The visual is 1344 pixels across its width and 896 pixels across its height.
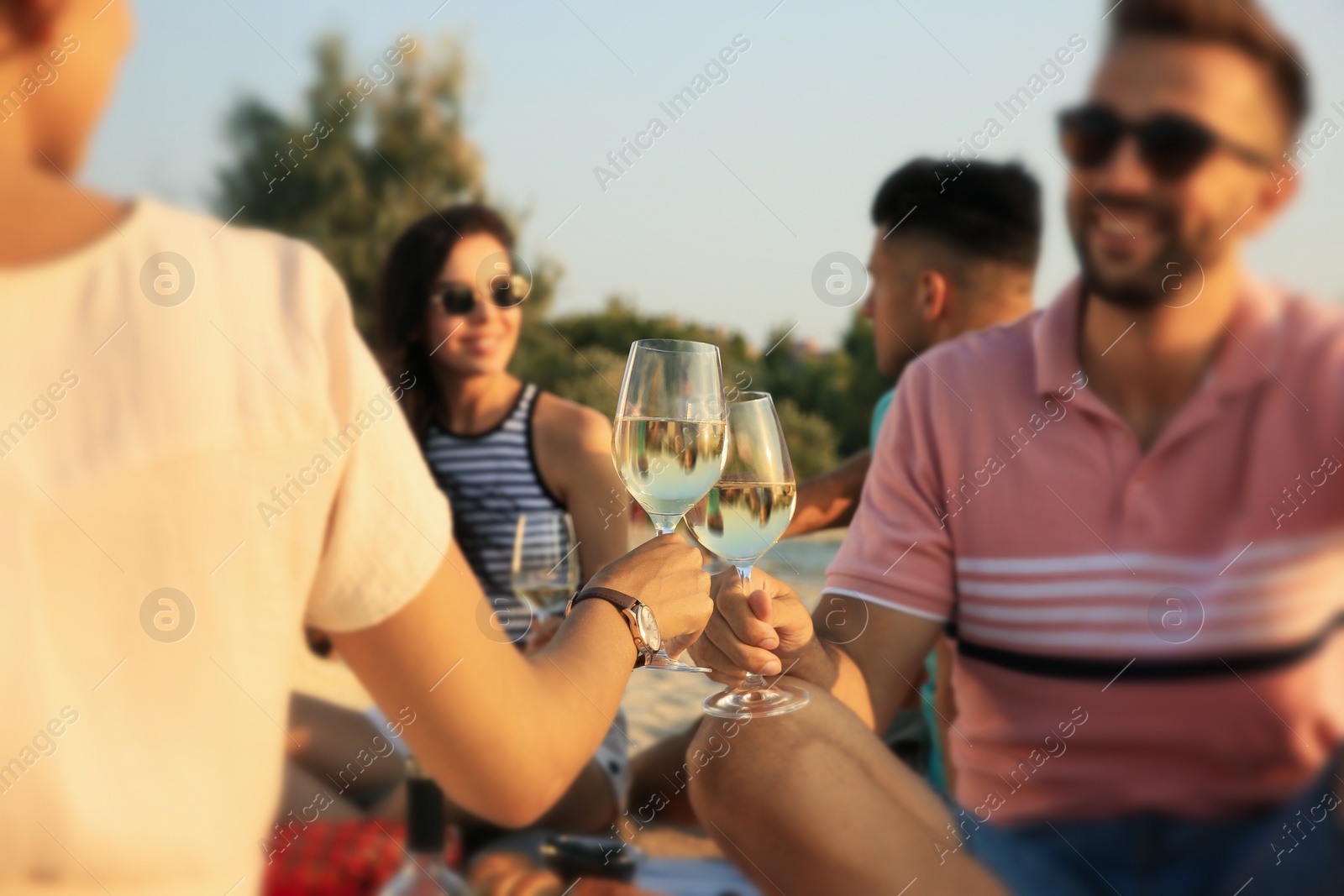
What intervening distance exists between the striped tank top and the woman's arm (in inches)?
1.7

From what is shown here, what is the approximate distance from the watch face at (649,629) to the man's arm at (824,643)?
18.2 inches

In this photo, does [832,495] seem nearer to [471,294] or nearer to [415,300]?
[471,294]

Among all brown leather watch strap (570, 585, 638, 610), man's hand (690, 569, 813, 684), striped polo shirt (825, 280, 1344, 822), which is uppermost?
brown leather watch strap (570, 585, 638, 610)

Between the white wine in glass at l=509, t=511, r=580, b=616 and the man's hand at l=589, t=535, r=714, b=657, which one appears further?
the white wine in glass at l=509, t=511, r=580, b=616

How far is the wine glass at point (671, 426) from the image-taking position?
2.05m

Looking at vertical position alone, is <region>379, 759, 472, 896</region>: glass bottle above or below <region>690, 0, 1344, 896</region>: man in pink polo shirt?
above

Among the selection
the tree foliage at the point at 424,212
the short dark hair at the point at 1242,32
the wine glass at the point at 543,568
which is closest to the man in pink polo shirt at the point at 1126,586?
the short dark hair at the point at 1242,32

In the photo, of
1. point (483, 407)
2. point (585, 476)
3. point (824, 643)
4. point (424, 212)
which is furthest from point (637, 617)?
point (424, 212)

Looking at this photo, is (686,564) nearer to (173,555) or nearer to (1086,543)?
(1086,543)

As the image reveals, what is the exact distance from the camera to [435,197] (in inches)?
848

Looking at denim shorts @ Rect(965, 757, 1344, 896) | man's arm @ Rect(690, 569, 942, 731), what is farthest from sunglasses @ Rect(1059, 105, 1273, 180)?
denim shorts @ Rect(965, 757, 1344, 896)

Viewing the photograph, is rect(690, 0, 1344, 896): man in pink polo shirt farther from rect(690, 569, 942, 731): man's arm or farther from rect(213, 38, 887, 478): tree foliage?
rect(213, 38, 887, 478): tree foliage

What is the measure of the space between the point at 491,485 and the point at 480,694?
9.64ft

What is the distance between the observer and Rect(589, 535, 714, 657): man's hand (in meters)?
1.72
